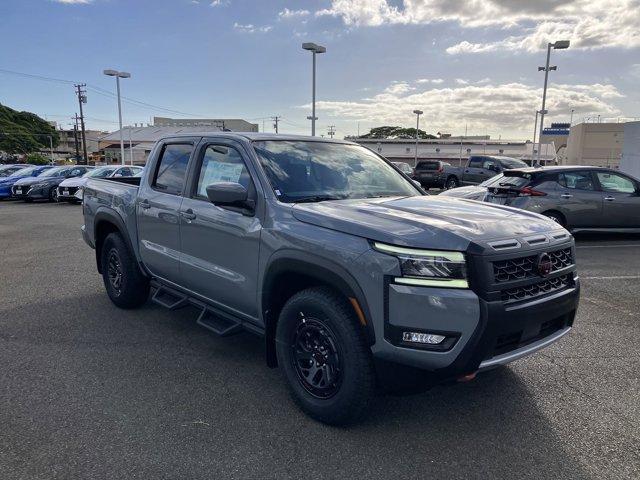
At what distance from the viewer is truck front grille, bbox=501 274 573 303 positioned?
9.08 feet

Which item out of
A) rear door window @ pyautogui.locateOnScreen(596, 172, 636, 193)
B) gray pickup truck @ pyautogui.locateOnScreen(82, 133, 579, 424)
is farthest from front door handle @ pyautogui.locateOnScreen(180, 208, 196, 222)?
rear door window @ pyautogui.locateOnScreen(596, 172, 636, 193)

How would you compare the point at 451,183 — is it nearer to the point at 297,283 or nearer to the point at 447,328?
the point at 297,283

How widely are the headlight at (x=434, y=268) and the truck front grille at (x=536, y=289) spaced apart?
0.30m

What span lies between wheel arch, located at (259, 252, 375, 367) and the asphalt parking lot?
2.07 ft

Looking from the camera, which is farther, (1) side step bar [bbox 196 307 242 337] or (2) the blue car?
(2) the blue car

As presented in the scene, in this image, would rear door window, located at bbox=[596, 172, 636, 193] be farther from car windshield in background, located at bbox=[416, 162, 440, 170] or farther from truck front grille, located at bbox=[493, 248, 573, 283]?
car windshield in background, located at bbox=[416, 162, 440, 170]

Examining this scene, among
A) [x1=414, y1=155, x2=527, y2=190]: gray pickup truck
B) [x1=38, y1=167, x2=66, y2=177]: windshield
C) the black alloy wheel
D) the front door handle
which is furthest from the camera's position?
[x1=414, y1=155, x2=527, y2=190]: gray pickup truck

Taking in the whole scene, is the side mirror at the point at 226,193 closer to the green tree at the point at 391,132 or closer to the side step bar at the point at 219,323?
the side step bar at the point at 219,323

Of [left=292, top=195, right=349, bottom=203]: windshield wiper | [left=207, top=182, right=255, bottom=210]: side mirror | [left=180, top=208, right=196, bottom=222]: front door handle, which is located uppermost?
[left=207, top=182, right=255, bottom=210]: side mirror

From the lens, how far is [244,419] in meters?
3.25

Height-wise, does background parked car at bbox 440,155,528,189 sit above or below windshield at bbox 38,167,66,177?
above

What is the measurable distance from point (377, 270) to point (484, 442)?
4.30 ft

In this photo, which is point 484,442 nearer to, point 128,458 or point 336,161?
point 128,458

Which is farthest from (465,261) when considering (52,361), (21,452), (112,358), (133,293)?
(133,293)
